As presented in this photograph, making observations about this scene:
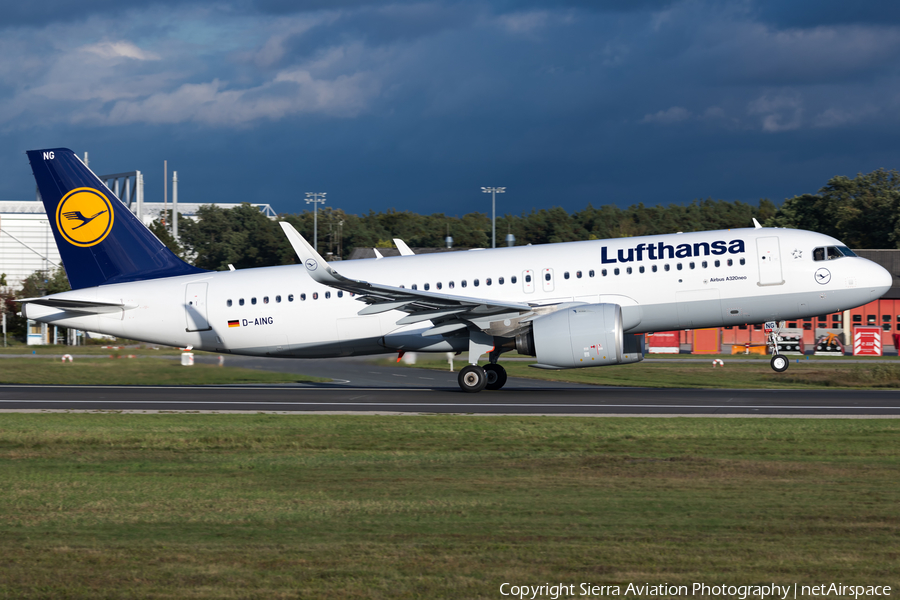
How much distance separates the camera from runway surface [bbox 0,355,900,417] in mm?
20422

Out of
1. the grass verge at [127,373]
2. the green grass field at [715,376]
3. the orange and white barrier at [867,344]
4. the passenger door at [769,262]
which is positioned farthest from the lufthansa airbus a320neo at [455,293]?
the orange and white barrier at [867,344]

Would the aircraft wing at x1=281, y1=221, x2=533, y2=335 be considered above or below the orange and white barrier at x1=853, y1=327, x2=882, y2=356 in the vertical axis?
above

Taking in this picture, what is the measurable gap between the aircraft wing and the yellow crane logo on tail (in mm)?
7753

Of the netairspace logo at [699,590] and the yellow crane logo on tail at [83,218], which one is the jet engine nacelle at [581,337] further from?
the netairspace logo at [699,590]

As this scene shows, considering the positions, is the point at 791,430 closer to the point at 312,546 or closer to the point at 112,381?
the point at 312,546

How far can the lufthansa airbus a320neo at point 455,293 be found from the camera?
23750 millimetres

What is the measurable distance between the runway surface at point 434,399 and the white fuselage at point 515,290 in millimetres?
1622

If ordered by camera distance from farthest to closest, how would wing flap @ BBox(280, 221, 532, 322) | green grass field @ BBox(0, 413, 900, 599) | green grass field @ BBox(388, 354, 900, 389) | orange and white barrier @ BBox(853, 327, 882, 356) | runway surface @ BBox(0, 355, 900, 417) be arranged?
orange and white barrier @ BBox(853, 327, 882, 356) < green grass field @ BBox(388, 354, 900, 389) < wing flap @ BBox(280, 221, 532, 322) < runway surface @ BBox(0, 355, 900, 417) < green grass field @ BBox(0, 413, 900, 599)

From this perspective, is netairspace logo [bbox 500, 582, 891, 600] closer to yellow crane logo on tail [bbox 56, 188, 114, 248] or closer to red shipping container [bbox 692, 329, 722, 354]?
yellow crane logo on tail [bbox 56, 188, 114, 248]

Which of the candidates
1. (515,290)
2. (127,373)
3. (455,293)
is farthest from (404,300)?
(127,373)

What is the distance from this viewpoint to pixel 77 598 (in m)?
7.02

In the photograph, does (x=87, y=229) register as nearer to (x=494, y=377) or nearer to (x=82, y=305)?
(x=82, y=305)

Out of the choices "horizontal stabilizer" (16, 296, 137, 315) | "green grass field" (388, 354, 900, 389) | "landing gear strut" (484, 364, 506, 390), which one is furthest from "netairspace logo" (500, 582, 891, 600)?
"horizontal stabilizer" (16, 296, 137, 315)

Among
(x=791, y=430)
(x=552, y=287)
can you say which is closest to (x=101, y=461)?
(x=791, y=430)
